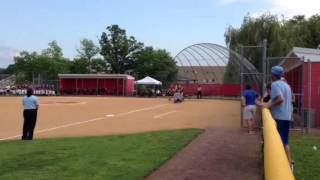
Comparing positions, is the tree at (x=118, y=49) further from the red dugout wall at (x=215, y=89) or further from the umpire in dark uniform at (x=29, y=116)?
the umpire in dark uniform at (x=29, y=116)

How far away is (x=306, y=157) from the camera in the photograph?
12.6 m

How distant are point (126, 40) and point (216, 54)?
5119 cm

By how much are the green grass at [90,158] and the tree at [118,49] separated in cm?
9966

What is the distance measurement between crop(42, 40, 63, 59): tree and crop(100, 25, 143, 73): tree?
1234cm

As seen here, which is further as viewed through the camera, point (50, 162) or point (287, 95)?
point (50, 162)

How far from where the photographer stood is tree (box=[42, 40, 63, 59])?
126500mm

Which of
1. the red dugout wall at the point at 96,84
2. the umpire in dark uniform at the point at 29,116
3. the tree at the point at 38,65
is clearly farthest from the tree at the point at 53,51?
the umpire in dark uniform at the point at 29,116

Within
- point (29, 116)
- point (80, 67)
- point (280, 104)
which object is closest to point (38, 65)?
point (80, 67)

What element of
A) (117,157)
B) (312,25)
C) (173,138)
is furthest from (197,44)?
(117,157)

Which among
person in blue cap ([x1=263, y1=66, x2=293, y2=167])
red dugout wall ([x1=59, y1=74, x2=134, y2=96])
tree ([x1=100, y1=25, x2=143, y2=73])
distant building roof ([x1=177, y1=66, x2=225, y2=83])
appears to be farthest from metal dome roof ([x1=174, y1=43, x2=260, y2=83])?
person in blue cap ([x1=263, y1=66, x2=293, y2=167])

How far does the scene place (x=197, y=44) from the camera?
69250mm

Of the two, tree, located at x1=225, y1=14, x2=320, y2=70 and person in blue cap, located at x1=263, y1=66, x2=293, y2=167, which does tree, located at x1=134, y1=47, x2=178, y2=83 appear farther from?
person in blue cap, located at x1=263, y1=66, x2=293, y2=167

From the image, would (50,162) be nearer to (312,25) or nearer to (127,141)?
(127,141)

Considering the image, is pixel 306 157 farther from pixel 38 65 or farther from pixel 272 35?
pixel 38 65
